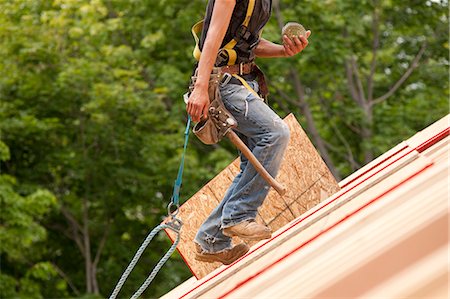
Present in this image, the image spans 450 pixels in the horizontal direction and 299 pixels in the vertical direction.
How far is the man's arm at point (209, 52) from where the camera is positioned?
14.0 ft

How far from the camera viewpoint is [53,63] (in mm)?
18594

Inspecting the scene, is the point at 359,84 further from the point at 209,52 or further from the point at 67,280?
the point at 209,52

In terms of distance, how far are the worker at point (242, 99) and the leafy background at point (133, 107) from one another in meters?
12.1

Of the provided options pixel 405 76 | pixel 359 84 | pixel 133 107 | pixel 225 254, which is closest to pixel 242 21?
pixel 225 254

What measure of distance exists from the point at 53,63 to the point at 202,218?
1349cm

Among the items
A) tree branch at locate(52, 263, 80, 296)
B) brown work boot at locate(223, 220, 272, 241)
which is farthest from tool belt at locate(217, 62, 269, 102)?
tree branch at locate(52, 263, 80, 296)

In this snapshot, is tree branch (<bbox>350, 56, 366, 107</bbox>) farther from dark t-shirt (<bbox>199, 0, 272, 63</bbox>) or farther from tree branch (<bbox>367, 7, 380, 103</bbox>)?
dark t-shirt (<bbox>199, 0, 272, 63</bbox>)

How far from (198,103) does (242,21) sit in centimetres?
50

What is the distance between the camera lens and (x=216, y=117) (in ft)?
14.5

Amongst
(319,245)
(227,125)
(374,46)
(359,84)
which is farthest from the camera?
(359,84)

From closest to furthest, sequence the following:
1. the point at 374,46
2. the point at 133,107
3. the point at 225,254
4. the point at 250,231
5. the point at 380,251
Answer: the point at 380,251, the point at 250,231, the point at 225,254, the point at 133,107, the point at 374,46

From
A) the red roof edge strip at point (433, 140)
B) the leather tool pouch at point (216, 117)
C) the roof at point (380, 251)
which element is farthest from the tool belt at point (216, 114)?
the red roof edge strip at point (433, 140)

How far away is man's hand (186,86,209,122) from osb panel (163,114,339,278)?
55.0 inches

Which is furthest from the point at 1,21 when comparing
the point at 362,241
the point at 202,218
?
the point at 362,241
